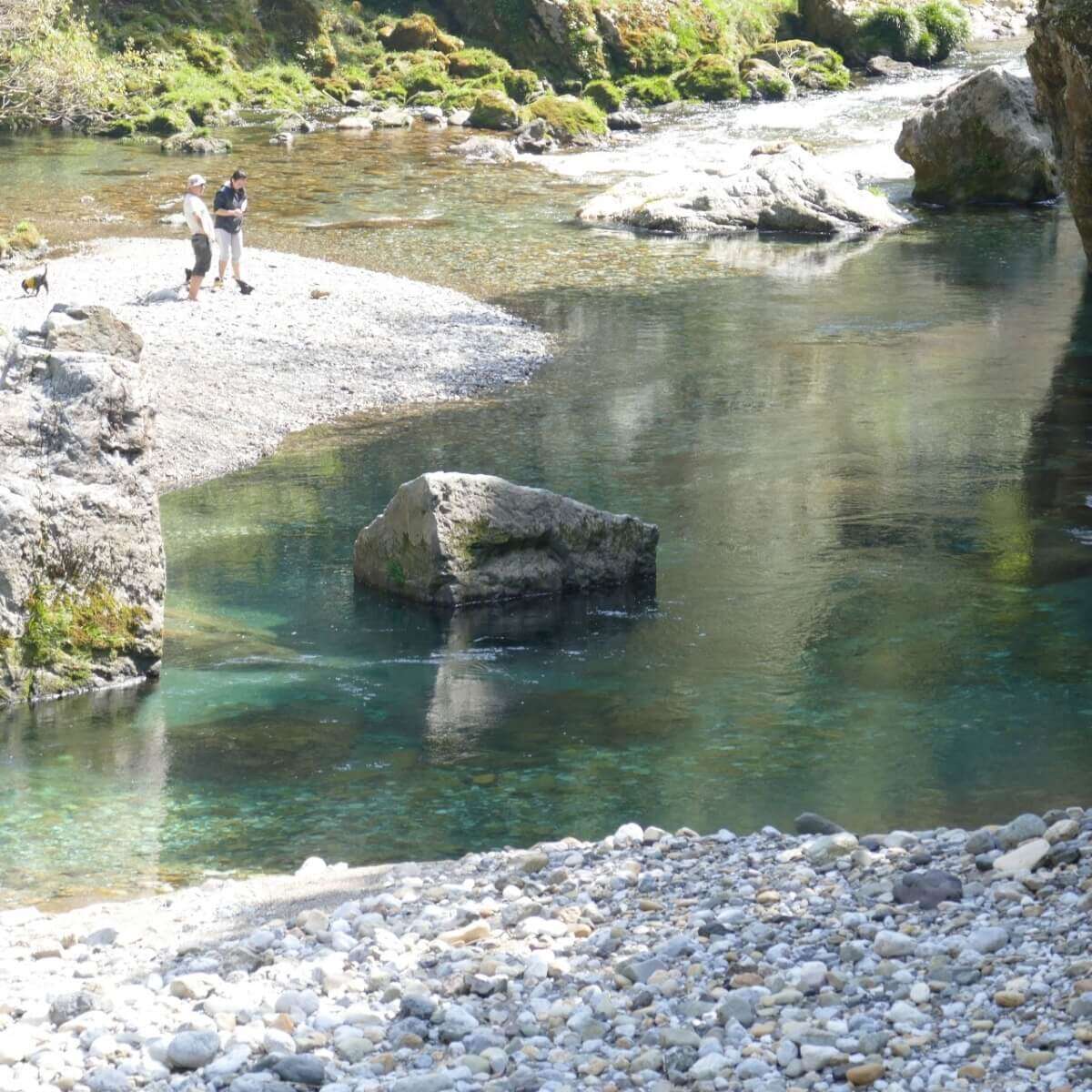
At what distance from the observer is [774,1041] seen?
7.34 meters

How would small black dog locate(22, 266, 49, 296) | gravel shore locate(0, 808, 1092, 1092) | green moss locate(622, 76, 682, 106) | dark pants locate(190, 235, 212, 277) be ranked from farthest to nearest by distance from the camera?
green moss locate(622, 76, 682, 106) → dark pants locate(190, 235, 212, 277) → small black dog locate(22, 266, 49, 296) → gravel shore locate(0, 808, 1092, 1092)

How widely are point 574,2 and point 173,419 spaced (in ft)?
159

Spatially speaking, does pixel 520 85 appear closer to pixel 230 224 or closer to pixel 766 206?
pixel 766 206

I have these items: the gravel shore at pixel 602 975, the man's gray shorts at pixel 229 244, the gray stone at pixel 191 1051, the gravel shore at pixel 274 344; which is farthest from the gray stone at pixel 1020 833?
the man's gray shorts at pixel 229 244

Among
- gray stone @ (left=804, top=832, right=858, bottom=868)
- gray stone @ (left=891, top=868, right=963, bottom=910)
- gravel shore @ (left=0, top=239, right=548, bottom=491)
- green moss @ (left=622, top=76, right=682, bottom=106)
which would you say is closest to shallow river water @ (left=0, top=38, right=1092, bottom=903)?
gravel shore @ (left=0, top=239, right=548, bottom=491)

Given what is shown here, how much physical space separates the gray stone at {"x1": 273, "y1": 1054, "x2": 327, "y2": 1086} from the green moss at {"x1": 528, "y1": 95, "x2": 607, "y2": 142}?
4750 cm

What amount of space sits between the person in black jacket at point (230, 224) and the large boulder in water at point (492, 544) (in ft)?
42.4

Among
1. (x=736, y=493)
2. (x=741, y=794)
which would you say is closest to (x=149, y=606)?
(x=741, y=794)

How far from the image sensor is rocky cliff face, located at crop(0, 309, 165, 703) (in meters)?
14.3

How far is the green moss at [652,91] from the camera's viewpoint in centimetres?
6309

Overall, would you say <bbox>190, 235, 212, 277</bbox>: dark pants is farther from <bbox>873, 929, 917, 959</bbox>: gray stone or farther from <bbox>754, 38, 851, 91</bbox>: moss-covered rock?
<bbox>754, 38, 851, 91</bbox>: moss-covered rock

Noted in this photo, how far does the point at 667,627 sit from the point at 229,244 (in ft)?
51.2

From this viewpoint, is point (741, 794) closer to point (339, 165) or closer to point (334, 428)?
point (334, 428)

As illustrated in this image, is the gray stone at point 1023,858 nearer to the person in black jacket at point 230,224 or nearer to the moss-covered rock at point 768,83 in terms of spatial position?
the person in black jacket at point 230,224
